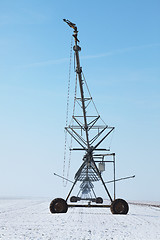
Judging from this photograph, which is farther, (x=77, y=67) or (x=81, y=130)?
(x=81, y=130)

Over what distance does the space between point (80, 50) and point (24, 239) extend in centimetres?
1085

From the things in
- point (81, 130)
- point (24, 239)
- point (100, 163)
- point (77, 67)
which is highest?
point (77, 67)

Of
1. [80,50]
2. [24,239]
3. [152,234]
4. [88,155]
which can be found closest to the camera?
[24,239]

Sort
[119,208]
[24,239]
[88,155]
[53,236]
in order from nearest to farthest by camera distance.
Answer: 1. [24,239]
2. [53,236]
3. [119,208]
4. [88,155]

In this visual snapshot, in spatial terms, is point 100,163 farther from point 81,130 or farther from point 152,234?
point 152,234

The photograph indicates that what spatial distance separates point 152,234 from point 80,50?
1032 cm

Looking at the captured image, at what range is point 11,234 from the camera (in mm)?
11789

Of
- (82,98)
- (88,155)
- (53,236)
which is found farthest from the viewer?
(88,155)

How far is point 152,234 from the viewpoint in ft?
41.2

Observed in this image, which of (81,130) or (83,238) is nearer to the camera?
(83,238)

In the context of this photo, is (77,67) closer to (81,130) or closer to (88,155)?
(81,130)

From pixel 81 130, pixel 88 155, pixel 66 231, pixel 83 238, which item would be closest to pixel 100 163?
pixel 88 155

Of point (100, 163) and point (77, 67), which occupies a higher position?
point (77, 67)

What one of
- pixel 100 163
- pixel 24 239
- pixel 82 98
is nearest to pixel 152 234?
pixel 24 239
